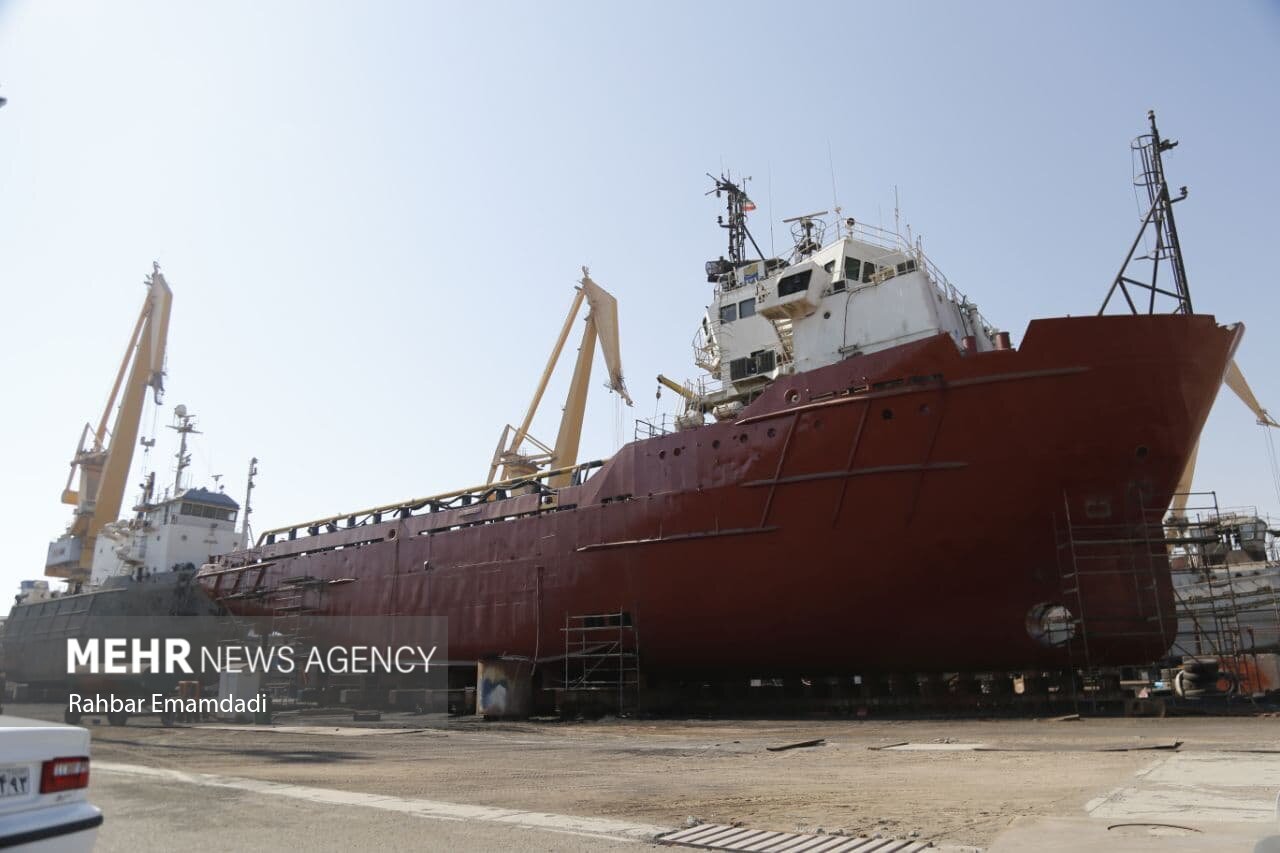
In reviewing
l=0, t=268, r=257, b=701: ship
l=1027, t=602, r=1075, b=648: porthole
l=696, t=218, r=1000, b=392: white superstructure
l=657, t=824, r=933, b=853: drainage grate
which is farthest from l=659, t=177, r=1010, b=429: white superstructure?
l=0, t=268, r=257, b=701: ship

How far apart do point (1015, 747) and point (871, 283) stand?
417 inches

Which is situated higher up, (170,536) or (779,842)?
(170,536)

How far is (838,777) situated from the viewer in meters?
6.85

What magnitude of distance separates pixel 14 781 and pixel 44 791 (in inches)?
5.5

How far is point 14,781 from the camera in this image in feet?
10.0

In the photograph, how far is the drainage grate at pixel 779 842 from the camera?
13.6ft

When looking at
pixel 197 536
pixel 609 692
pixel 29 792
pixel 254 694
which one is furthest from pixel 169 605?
pixel 29 792

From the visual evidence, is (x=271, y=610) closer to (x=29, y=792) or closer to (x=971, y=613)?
(x=971, y=613)

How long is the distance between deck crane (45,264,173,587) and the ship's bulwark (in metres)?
26.0

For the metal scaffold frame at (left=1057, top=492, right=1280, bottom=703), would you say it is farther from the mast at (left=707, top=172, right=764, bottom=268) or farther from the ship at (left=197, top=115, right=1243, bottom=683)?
the mast at (left=707, top=172, right=764, bottom=268)

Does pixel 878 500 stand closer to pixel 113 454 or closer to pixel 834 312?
pixel 834 312

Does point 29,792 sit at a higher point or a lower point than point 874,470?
lower

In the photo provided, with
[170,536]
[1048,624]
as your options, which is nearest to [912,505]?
[1048,624]

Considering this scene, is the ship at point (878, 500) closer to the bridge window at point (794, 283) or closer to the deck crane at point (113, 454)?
the bridge window at point (794, 283)
